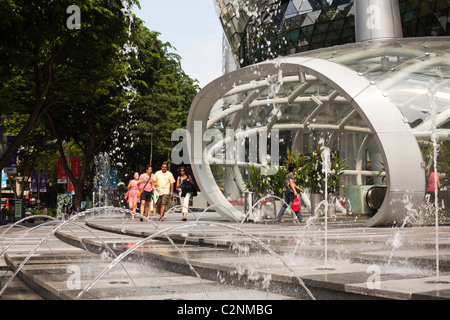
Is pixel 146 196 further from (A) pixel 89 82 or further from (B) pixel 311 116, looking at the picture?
(B) pixel 311 116

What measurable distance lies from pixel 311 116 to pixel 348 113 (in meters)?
1.22

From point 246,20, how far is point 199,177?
18.5 meters

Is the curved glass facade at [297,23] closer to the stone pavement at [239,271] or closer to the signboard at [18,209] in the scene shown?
the signboard at [18,209]

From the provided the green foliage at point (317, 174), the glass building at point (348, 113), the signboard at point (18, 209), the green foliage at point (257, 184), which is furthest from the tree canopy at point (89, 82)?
the green foliage at point (317, 174)

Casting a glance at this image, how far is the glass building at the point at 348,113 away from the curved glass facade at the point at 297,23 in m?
0.09

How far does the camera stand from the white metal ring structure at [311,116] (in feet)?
40.3

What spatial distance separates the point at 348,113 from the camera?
2012cm

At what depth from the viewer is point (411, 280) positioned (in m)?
4.96

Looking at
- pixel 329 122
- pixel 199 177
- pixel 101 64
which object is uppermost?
pixel 101 64
